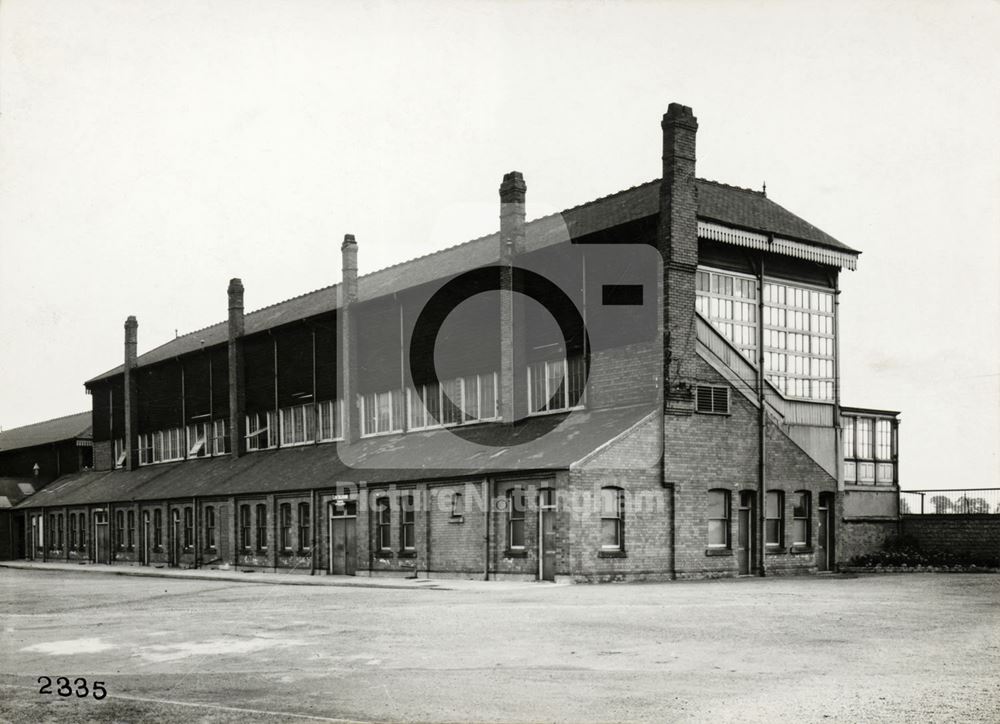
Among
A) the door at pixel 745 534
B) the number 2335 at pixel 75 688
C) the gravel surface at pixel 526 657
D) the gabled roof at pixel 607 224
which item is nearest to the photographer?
the gravel surface at pixel 526 657

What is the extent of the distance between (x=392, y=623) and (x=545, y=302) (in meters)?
16.5

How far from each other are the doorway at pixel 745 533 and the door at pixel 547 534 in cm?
545

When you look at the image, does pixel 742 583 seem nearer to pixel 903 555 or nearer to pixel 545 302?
pixel 903 555

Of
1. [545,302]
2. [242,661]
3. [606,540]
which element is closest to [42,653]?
[242,661]

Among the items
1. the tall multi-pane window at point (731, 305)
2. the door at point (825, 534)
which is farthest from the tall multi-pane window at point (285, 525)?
the door at point (825, 534)

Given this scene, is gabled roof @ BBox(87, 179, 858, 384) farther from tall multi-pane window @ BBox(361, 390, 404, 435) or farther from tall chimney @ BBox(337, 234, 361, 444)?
tall multi-pane window @ BBox(361, 390, 404, 435)

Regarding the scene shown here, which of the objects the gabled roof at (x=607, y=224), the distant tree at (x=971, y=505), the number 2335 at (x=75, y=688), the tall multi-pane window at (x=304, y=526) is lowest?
the tall multi-pane window at (x=304, y=526)

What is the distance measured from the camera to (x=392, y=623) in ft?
55.7

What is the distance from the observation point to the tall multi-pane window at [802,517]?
102ft

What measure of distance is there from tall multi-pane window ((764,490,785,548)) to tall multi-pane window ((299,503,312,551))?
611 inches

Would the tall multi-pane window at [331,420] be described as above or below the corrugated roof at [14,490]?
above

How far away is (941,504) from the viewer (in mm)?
33531

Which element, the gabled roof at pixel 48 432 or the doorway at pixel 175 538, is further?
the gabled roof at pixel 48 432

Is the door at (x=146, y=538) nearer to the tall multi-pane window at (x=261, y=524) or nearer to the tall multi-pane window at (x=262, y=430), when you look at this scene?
the tall multi-pane window at (x=262, y=430)
